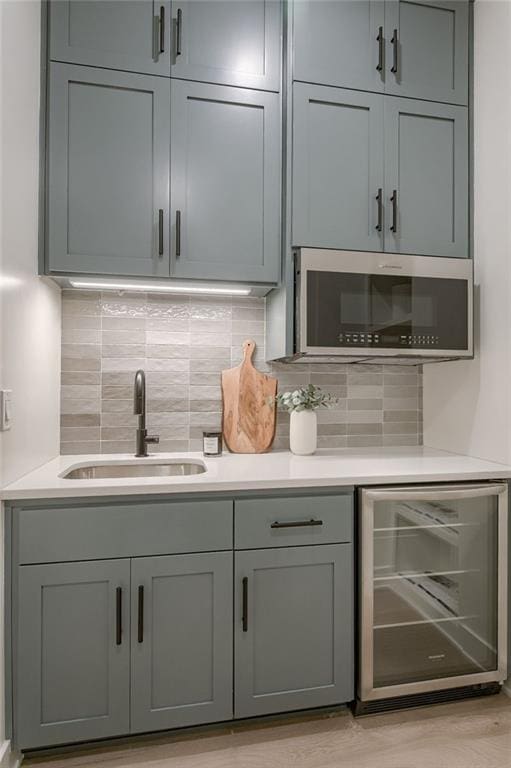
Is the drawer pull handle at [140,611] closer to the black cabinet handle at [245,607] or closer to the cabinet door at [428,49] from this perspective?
the black cabinet handle at [245,607]

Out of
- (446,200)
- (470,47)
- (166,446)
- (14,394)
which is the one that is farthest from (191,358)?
(470,47)

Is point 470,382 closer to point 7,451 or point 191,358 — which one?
point 191,358

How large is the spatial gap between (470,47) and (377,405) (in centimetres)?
168

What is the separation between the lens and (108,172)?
1.83 meters

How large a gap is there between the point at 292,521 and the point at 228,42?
190cm

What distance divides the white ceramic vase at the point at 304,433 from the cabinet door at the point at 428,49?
4.79ft

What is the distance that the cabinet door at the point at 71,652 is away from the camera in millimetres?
1477

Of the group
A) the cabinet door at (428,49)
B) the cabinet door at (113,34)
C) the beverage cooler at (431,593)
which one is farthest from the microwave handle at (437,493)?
→ the cabinet door at (113,34)

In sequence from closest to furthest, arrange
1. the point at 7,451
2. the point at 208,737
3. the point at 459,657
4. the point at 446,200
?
the point at 7,451 → the point at 208,737 → the point at 459,657 → the point at 446,200

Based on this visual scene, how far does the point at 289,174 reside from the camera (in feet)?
6.46

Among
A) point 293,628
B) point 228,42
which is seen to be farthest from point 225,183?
point 293,628

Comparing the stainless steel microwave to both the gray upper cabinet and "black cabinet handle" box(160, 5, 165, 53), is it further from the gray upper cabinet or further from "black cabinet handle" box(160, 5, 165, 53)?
"black cabinet handle" box(160, 5, 165, 53)

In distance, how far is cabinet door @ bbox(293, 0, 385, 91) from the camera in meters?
1.97

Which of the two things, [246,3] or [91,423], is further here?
[91,423]
